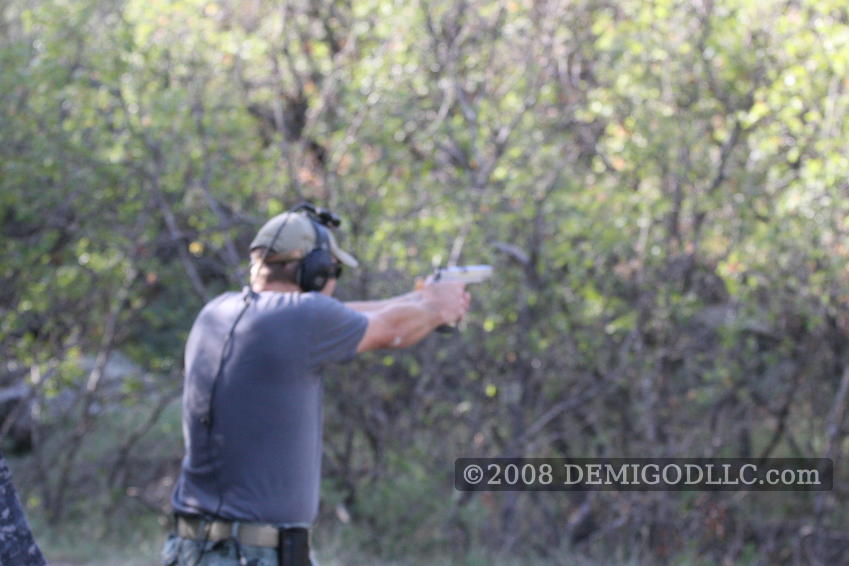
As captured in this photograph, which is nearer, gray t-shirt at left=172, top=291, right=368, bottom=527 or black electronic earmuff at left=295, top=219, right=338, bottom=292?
gray t-shirt at left=172, top=291, right=368, bottom=527

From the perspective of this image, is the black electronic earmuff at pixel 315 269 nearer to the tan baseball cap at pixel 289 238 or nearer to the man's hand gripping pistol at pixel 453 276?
the tan baseball cap at pixel 289 238

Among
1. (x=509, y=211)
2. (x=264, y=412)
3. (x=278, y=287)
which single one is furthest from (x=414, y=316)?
(x=509, y=211)

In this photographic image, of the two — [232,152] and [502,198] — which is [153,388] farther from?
[502,198]

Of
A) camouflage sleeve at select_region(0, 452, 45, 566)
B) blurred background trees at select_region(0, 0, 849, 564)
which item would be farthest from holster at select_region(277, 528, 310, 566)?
blurred background trees at select_region(0, 0, 849, 564)

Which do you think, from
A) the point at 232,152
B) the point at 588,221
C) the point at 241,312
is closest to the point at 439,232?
the point at 588,221

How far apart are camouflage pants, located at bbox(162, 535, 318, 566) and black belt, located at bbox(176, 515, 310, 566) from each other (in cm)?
2

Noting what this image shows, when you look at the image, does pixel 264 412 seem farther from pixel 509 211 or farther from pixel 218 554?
pixel 509 211

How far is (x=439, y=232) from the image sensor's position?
7.84m

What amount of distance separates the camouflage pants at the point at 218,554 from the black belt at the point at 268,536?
16mm

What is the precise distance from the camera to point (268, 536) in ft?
11.7

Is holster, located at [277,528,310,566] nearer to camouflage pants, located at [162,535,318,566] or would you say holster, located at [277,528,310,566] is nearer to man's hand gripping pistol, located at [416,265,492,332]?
camouflage pants, located at [162,535,318,566]

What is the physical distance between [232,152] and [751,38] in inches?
156

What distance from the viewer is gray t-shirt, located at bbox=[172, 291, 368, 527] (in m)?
3.64

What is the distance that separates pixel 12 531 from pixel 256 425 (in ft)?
4.58
